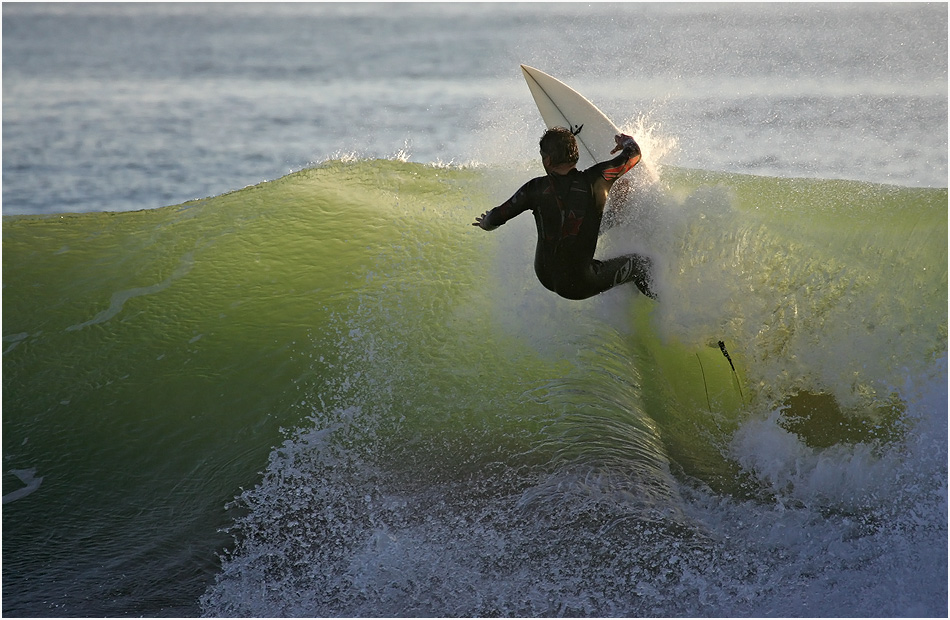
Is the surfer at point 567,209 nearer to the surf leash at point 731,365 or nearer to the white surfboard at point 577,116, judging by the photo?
the white surfboard at point 577,116

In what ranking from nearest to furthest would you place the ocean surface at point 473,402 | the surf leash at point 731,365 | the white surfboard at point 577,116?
the ocean surface at point 473,402 → the surf leash at point 731,365 → the white surfboard at point 577,116

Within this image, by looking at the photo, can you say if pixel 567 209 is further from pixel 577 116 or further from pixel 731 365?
pixel 731 365

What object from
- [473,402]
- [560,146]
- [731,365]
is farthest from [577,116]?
[473,402]

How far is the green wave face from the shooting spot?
3711mm

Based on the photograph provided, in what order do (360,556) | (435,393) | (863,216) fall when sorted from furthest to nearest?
(863,216), (435,393), (360,556)

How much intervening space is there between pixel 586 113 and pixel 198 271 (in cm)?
305

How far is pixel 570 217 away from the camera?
14.2 ft

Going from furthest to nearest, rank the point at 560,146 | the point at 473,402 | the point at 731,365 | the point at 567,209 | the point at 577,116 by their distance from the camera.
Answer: the point at 577,116, the point at 731,365, the point at 473,402, the point at 567,209, the point at 560,146

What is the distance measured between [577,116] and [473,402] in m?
1.91

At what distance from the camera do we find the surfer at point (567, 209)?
425cm

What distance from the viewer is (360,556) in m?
3.73

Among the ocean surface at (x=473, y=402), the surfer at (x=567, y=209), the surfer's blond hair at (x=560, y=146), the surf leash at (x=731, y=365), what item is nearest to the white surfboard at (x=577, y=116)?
the ocean surface at (x=473, y=402)

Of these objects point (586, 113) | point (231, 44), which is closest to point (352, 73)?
point (231, 44)

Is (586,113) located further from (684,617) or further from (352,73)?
(352,73)
